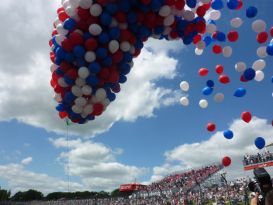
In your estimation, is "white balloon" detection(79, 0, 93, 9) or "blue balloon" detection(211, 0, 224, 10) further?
"blue balloon" detection(211, 0, 224, 10)

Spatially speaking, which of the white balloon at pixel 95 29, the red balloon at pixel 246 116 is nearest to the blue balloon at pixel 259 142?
the red balloon at pixel 246 116

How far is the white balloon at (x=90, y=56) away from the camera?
553cm

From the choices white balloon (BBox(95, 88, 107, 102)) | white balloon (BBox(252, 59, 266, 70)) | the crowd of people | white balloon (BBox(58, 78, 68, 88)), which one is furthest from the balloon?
the crowd of people

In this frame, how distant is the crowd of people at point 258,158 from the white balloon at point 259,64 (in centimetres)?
2126

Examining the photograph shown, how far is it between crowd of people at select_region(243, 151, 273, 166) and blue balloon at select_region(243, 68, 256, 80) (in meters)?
21.4

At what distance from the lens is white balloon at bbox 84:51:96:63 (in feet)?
18.1

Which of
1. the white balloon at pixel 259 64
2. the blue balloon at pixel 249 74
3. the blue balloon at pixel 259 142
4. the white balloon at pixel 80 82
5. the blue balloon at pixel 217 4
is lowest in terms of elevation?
the blue balloon at pixel 259 142

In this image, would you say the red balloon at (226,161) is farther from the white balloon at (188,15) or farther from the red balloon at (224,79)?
the white balloon at (188,15)

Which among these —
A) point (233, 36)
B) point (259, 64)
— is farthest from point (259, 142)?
point (233, 36)

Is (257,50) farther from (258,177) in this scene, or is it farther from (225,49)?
(258,177)

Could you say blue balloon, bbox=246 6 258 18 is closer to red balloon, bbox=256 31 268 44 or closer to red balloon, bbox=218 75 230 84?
red balloon, bbox=256 31 268 44

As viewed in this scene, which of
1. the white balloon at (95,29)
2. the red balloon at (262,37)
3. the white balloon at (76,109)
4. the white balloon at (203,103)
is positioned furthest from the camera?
the white balloon at (203,103)

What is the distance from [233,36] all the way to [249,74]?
85 centimetres

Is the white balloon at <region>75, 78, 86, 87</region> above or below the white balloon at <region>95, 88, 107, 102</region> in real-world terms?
above
